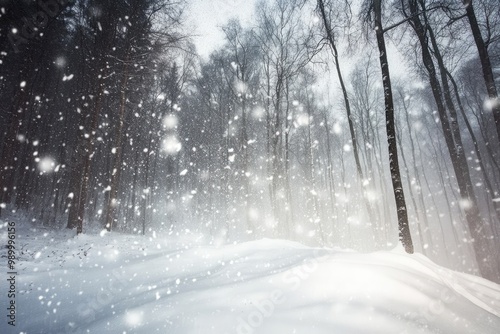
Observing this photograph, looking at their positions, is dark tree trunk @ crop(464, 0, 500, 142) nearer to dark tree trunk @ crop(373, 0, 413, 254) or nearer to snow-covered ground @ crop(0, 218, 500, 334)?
dark tree trunk @ crop(373, 0, 413, 254)

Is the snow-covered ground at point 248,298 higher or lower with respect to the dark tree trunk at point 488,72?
lower

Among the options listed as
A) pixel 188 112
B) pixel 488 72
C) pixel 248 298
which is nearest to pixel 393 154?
pixel 488 72

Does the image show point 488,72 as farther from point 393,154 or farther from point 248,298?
point 248,298

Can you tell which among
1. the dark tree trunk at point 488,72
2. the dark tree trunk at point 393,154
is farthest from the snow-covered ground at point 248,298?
the dark tree trunk at point 488,72

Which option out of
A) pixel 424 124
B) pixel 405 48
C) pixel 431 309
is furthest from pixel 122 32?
pixel 424 124

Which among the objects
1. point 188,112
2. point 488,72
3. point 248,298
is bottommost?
point 248,298

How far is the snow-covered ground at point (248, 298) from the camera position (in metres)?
1.99

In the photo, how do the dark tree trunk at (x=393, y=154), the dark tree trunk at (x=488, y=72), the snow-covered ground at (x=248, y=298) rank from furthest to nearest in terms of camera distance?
the dark tree trunk at (x=488, y=72) → the dark tree trunk at (x=393, y=154) → the snow-covered ground at (x=248, y=298)

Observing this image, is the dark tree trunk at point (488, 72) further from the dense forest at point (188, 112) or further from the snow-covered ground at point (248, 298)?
the snow-covered ground at point (248, 298)

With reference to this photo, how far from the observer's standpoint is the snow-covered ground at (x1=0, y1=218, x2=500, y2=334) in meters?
1.99

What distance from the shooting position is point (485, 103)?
18.8 m

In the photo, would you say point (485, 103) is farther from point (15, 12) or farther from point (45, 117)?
point (45, 117)

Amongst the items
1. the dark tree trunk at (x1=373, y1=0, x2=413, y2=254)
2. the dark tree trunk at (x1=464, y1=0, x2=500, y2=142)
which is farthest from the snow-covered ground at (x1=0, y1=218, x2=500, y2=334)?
the dark tree trunk at (x1=464, y1=0, x2=500, y2=142)

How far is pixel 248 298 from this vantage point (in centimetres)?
242
